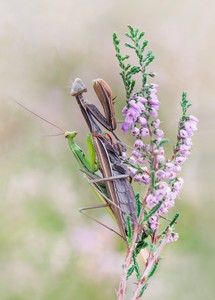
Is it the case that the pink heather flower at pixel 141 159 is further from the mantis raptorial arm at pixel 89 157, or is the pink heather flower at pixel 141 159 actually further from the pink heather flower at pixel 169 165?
the mantis raptorial arm at pixel 89 157

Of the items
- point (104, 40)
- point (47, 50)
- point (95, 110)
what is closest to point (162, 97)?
point (104, 40)

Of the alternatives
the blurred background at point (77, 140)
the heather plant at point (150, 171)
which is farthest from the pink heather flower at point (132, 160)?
the blurred background at point (77, 140)

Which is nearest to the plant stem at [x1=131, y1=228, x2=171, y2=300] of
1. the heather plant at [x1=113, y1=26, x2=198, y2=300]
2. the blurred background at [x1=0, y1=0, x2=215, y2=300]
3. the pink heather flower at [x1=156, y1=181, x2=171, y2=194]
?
the heather plant at [x1=113, y1=26, x2=198, y2=300]

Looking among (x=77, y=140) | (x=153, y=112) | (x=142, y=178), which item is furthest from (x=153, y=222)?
(x=77, y=140)

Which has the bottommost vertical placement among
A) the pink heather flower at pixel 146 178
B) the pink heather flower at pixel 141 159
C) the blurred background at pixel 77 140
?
the pink heather flower at pixel 146 178

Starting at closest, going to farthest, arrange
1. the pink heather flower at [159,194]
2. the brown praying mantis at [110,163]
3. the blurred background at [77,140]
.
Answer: the pink heather flower at [159,194], the brown praying mantis at [110,163], the blurred background at [77,140]

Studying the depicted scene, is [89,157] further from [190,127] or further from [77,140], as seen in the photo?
[77,140]
